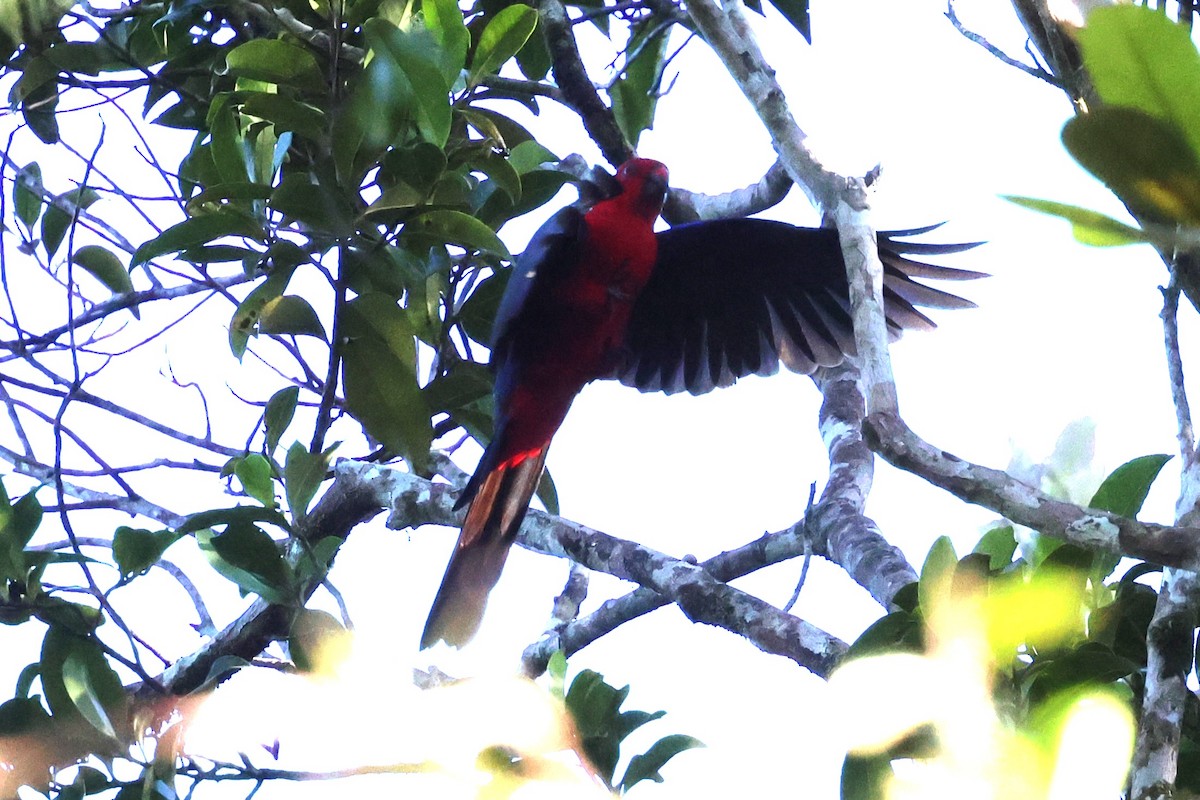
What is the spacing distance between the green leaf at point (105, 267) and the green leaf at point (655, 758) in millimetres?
1773

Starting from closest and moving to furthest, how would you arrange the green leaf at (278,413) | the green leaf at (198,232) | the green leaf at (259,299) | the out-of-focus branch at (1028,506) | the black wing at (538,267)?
the out-of-focus branch at (1028,506), the green leaf at (198,232), the green leaf at (259,299), the green leaf at (278,413), the black wing at (538,267)

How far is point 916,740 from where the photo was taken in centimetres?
111

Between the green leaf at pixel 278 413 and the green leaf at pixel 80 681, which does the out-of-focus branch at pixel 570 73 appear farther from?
the green leaf at pixel 80 681

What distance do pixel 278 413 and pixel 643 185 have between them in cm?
139

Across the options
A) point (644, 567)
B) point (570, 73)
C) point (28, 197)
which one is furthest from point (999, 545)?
point (28, 197)

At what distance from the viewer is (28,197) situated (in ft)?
8.77

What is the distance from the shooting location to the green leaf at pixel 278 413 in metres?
2.07

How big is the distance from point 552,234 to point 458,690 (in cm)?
131

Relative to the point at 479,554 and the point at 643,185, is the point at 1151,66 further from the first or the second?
the point at 643,185

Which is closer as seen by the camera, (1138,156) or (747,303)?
(1138,156)

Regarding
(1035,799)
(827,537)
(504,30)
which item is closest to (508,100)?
(504,30)

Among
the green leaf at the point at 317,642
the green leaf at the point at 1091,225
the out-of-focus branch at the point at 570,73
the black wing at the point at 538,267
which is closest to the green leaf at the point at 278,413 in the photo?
the green leaf at the point at 317,642

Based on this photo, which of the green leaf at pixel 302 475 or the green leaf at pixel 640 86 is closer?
the green leaf at pixel 302 475

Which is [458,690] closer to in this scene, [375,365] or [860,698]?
[375,365]
